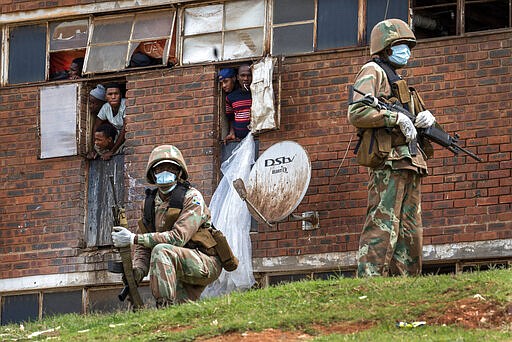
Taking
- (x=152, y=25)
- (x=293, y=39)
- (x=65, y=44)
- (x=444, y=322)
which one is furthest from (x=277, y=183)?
(x=444, y=322)

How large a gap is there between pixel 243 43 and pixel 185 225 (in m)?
5.27

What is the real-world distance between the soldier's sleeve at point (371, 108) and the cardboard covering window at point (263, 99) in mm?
4477

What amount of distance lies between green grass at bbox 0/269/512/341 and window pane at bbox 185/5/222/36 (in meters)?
6.38

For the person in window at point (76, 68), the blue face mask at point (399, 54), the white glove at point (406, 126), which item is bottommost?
the white glove at point (406, 126)

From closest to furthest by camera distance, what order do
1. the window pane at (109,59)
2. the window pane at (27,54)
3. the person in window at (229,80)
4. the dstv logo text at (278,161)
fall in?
the dstv logo text at (278,161) < the person in window at (229,80) < the window pane at (109,59) < the window pane at (27,54)

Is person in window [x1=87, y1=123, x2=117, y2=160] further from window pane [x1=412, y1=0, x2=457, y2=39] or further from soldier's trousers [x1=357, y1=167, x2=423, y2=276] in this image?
soldier's trousers [x1=357, y1=167, x2=423, y2=276]

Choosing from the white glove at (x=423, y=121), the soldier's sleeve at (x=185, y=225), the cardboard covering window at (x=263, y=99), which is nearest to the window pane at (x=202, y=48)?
the cardboard covering window at (x=263, y=99)

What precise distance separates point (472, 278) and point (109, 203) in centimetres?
786

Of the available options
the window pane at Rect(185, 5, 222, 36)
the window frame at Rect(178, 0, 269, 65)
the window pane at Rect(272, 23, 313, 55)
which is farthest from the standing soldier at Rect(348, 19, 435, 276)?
the window pane at Rect(185, 5, 222, 36)

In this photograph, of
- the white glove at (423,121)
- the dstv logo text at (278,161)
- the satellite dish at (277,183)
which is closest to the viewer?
the white glove at (423,121)

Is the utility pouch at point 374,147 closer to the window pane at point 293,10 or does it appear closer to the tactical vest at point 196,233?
the tactical vest at point 196,233

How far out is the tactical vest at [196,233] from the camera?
649 inches

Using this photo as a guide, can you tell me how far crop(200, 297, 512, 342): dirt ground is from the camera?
13.6 meters

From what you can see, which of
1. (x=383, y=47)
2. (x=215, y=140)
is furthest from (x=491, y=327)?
(x=215, y=140)
